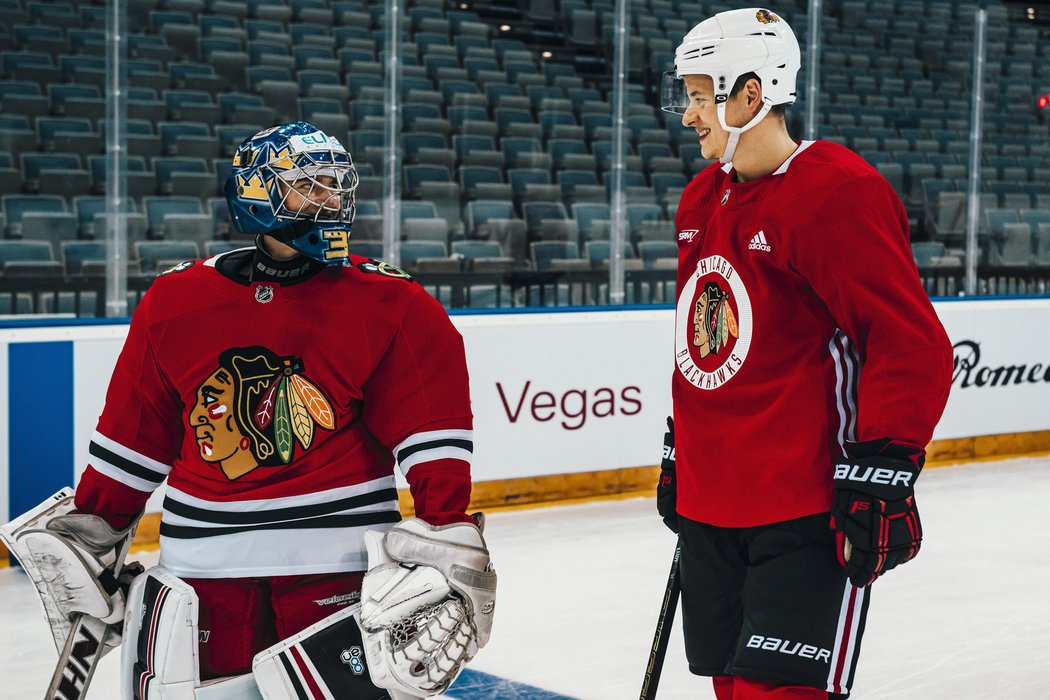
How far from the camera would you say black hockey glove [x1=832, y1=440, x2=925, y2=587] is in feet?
5.46

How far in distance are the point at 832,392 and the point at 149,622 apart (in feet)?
3.05

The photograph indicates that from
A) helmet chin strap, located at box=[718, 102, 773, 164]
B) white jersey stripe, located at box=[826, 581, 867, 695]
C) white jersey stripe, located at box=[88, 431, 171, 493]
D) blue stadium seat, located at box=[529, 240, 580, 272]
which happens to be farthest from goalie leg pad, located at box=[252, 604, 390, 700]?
blue stadium seat, located at box=[529, 240, 580, 272]

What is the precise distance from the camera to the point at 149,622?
1.70 m

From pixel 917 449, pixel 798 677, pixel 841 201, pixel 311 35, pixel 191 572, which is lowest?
pixel 798 677

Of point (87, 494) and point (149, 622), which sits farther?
point (87, 494)

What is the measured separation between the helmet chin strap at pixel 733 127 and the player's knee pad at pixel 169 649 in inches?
36.9

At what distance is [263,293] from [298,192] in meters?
0.14

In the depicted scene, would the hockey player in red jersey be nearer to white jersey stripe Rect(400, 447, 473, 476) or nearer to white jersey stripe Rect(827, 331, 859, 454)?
white jersey stripe Rect(827, 331, 859, 454)

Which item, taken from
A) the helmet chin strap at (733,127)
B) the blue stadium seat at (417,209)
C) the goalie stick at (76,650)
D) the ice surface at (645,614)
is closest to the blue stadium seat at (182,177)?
the blue stadium seat at (417,209)

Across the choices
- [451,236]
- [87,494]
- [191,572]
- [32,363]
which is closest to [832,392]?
[191,572]

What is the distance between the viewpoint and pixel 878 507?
1.67 metres

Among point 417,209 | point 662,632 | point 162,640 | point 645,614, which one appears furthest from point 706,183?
point 417,209

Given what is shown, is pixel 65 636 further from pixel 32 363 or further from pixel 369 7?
pixel 369 7

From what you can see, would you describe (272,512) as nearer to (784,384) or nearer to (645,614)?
(784,384)
